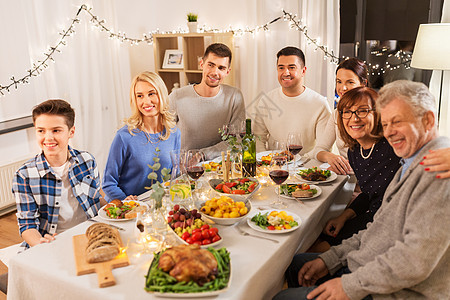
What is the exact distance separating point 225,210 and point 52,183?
2.75 feet

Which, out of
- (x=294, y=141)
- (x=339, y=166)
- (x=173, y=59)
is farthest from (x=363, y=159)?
(x=173, y=59)

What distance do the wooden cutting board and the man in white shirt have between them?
5.92 feet

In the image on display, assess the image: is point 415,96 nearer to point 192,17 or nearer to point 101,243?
point 101,243

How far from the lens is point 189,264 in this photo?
4.00ft

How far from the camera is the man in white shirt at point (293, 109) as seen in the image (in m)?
3.06

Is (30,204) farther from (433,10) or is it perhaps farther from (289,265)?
(433,10)

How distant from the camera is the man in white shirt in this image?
3057mm

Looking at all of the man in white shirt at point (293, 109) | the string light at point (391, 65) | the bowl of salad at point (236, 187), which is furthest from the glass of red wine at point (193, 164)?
the string light at point (391, 65)

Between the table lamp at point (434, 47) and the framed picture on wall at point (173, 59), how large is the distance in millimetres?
2318

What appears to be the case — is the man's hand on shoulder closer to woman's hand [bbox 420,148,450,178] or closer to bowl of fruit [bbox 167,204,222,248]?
bowl of fruit [bbox 167,204,222,248]

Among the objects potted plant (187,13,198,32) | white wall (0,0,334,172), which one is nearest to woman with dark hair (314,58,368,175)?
white wall (0,0,334,172)

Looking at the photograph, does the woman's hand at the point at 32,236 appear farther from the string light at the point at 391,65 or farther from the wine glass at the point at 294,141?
the string light at the point at 391,65

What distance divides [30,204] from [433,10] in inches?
136

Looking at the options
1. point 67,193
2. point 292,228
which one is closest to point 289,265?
point 292,228
